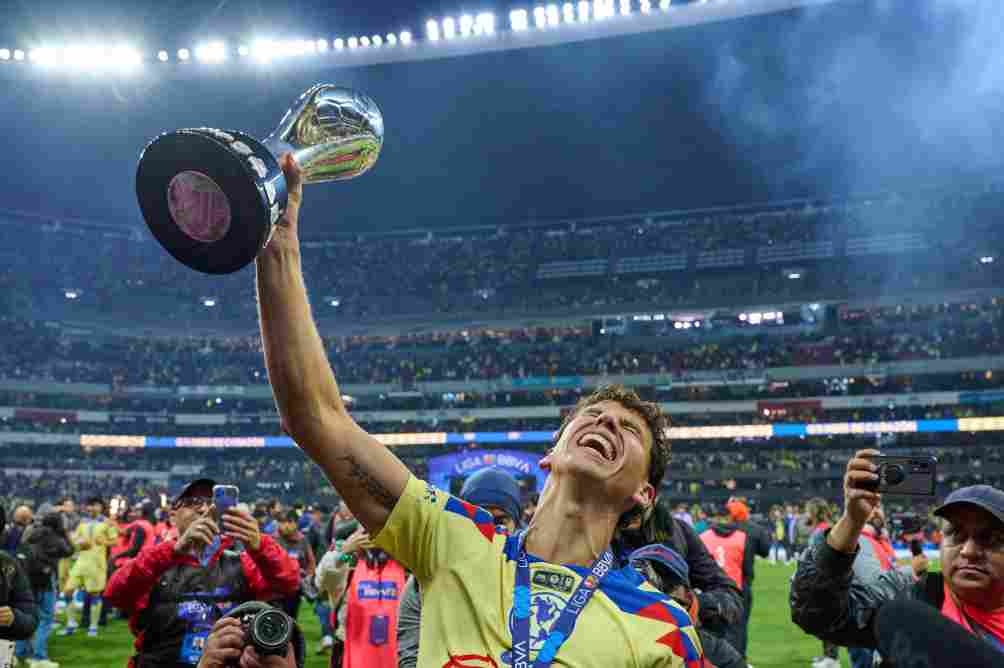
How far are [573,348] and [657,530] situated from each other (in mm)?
53944

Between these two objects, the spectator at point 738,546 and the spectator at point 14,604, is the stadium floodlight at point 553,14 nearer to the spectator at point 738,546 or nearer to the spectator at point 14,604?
the spectator at point 738,546

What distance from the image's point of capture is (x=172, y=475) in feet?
179

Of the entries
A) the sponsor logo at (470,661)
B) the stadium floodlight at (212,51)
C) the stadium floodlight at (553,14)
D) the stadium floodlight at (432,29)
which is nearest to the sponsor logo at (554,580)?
the sponsor logo at (470,661)

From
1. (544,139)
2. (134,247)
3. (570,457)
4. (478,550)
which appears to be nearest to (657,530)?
(570,457)

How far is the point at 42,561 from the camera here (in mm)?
11789

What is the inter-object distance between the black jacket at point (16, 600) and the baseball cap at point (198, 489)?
1.16 metres

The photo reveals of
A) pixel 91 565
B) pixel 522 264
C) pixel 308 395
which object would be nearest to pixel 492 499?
pixel 308 395

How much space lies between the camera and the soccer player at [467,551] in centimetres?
209

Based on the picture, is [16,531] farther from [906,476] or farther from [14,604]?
[906,476]

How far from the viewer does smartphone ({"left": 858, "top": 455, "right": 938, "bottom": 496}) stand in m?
2.81

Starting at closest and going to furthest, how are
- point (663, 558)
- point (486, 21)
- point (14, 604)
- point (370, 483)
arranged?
point (370, 483), point (663, 558), point (14, 604), point (486, 21)

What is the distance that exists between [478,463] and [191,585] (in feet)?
103

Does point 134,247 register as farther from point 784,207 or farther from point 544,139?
point 784,207

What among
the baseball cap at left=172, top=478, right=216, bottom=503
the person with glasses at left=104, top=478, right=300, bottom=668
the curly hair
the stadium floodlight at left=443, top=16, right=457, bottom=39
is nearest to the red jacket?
the person with glasses at left=104, top=478, right=300, bottom=668
